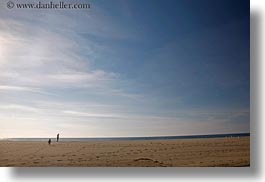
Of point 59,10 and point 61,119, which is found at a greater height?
point 59,10

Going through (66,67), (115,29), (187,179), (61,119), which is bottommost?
(187,179)

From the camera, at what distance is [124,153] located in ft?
12.0

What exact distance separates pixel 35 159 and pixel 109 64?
0.84 metres

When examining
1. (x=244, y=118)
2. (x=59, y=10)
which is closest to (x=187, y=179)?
(x=244, y=118)

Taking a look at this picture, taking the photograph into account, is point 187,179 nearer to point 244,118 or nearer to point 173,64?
point 244,118

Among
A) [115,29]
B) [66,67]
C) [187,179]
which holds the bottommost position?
[187,179]

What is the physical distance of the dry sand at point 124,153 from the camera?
366 cm

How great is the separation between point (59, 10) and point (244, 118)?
1486mm

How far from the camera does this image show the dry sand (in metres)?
3.66

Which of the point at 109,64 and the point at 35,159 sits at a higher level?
the point at 109,64

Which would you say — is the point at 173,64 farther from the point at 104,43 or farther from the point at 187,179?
the point at 187,179

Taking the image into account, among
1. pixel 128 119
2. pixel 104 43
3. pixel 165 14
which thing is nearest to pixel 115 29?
pixel 104 43

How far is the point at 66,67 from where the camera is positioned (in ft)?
12.1

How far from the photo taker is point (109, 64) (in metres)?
3.71
